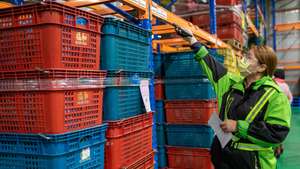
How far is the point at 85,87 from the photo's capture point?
6.54 feet

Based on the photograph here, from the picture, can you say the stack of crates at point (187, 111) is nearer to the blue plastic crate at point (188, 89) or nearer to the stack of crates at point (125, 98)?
the blue plastic crate at point (188, 89)

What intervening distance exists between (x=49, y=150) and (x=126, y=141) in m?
0.71

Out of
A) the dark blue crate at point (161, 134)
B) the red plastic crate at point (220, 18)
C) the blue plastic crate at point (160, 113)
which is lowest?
the dark blue crate at point (161, 134)

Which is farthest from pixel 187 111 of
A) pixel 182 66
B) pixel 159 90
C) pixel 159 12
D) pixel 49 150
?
pixel 49 150

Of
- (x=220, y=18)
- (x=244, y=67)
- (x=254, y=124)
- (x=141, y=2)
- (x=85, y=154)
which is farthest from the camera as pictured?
(x=220, y=18)

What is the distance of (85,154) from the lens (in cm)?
199

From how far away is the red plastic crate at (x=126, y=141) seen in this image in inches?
88.4

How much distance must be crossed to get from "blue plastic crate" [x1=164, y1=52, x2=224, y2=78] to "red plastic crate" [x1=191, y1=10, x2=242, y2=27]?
2938 millimetres

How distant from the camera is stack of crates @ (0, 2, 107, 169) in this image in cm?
177

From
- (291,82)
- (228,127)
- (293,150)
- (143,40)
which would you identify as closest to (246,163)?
(228,127)

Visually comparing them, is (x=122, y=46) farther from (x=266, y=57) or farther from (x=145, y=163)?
(x=266, y=57)

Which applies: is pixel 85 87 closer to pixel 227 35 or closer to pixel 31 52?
pixel 31 52

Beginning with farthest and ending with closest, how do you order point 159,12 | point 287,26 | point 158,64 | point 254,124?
1. point 287,26
2. point 158,64
3. point 159,12
4. point 254,124

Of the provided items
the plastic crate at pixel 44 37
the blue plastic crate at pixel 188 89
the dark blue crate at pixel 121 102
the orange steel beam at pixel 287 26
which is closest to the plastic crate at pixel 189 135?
the blue plastic crate at pixel 188 89
